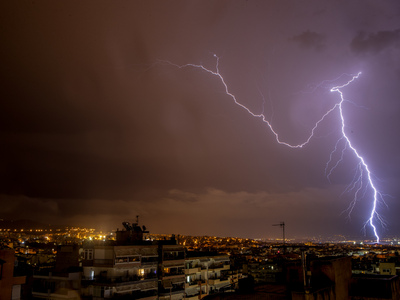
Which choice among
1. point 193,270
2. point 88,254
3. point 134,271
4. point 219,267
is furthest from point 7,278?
point 219,267

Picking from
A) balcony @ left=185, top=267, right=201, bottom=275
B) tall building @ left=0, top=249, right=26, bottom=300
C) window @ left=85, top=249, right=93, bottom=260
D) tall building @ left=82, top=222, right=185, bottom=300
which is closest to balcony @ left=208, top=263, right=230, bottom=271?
balcony @ left=185, top=267, right=201, bottom=275

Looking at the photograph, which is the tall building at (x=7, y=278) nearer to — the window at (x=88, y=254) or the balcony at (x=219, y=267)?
the window at (x=88, y=254)

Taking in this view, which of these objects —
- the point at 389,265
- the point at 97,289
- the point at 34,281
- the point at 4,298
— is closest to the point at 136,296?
the point at 97,289

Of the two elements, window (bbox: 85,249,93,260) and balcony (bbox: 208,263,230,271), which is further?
balcony (bbox: 208,263,230,271)

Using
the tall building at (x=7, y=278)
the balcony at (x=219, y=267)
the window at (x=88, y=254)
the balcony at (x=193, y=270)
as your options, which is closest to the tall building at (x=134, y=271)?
the window at (x=88, y=254)

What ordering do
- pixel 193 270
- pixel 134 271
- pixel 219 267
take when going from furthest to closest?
pixel 219 267 → pixel 193 270 → pixel 134 271

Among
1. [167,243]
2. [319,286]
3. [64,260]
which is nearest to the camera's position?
[319,286]

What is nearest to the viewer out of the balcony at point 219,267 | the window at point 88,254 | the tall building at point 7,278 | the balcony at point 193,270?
the tall building at point 7,278

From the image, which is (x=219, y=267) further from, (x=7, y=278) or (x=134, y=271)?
(x=7, y=278)

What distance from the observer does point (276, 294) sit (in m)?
13.2

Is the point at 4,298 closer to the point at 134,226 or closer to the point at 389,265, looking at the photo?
the point at 134,226

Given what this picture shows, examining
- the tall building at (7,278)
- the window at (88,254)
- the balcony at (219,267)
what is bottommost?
the balcony at (219,267)

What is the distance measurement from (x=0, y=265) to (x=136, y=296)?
19.0 metres

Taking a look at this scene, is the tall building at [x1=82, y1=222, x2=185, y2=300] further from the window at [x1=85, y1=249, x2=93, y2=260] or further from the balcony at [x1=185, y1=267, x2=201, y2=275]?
the balcony at [x1=185, y1=267, x2=201, y2=275]
